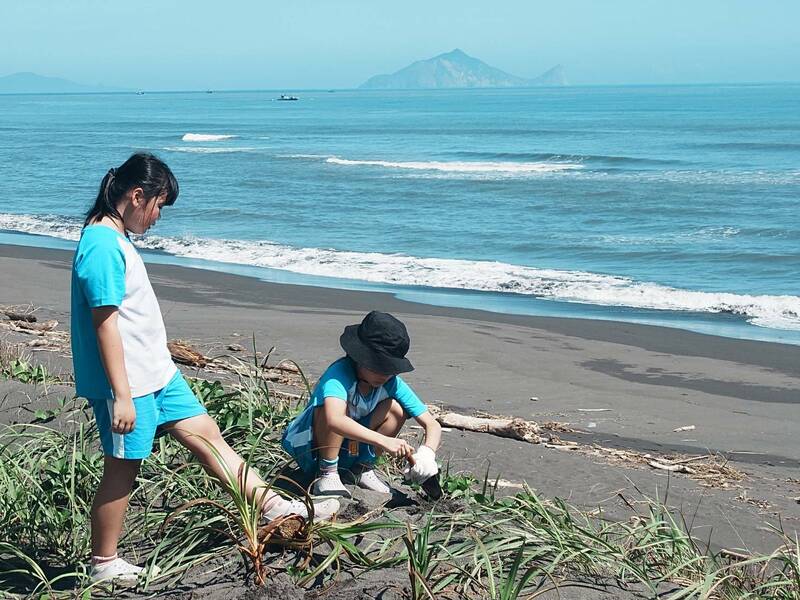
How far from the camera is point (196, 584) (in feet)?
11.3

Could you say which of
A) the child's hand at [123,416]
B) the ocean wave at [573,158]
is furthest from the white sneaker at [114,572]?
the ocean wave at [573,158]

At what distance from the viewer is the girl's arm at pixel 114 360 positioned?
3.30 metres

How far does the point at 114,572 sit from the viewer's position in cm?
348

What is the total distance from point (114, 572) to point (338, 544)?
80 cm

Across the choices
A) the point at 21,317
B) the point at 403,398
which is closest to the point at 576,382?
the point at 21,317

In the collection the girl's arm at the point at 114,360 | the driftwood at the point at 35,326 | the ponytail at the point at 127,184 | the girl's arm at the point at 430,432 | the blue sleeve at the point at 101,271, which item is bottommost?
the driftwood at the point at 35,326

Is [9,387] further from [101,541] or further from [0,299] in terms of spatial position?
[0,299]

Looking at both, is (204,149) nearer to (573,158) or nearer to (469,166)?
(469,166)

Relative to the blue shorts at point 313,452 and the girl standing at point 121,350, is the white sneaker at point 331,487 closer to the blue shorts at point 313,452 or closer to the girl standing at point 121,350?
the blue shorts at point 313,452

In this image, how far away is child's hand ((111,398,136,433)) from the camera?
331 centimetres

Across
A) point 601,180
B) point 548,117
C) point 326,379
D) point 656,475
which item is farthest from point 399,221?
point 548,117

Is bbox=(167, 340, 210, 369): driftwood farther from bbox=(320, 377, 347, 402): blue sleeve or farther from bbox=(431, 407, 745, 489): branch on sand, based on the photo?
bbox=(320, 377, 347, 402): blue sleeve

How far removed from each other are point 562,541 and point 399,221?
19735 millimetres

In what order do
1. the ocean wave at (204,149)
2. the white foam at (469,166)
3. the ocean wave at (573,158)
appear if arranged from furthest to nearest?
1. the ocean wave at (204,149)
2. the ocean wave at (573,158)
3. the white foam at (469,166)
